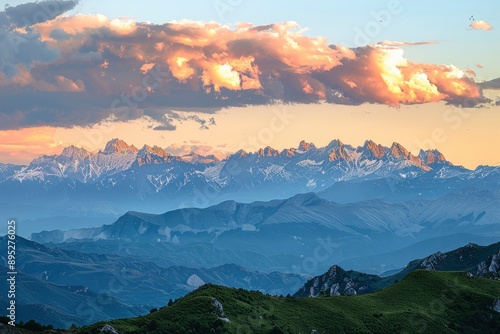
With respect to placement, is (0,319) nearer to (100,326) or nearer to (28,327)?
(28,327)

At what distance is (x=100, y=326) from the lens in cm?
19062

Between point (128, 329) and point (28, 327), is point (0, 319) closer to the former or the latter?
point (28, 327)

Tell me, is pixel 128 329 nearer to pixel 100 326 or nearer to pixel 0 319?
pixel 100 326

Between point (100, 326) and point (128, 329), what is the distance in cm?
756

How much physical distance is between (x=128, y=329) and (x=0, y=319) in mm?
28971

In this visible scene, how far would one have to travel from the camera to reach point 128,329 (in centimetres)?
19538

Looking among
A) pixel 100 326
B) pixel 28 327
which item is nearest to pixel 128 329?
pixel 100 326

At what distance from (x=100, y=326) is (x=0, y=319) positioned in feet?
→ 71.8

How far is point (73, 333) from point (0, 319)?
1802 cm

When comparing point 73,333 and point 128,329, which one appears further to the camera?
point 128,329

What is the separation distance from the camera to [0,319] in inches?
7264

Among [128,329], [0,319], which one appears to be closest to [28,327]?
[0,319]
